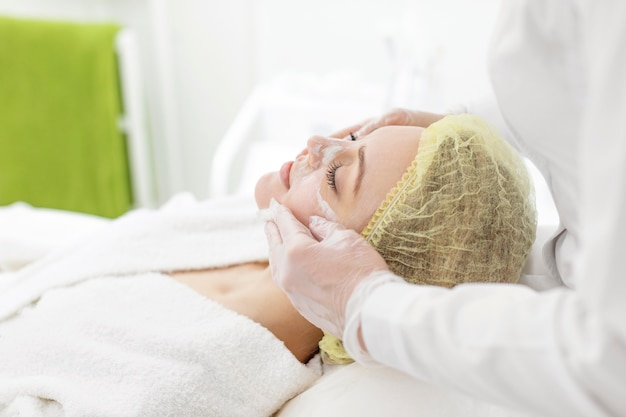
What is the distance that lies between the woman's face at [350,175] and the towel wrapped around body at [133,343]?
0.76ft

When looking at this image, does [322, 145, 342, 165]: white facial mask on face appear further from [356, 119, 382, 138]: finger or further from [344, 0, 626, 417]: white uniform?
[344, 0, 626, 417]: white uniform

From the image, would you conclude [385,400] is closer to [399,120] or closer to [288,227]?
[288,227]

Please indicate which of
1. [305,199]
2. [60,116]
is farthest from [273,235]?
[60,116]

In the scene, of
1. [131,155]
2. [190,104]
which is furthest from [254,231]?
[190,104]

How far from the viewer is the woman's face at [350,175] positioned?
3.06ft

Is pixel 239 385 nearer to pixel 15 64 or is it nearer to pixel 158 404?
pixel 158 404

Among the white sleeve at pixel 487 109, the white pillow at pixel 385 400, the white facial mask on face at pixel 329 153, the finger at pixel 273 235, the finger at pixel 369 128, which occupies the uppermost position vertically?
the white sleeve at pixel 487 109

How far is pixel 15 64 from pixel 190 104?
0.78m

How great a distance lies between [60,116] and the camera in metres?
2.35

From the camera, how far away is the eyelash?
962 millimetres

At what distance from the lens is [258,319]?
1014 mm

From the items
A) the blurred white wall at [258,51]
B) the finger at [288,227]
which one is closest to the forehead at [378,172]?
the finger at [288,227]

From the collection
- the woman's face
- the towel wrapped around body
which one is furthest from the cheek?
the towel wrapped around body

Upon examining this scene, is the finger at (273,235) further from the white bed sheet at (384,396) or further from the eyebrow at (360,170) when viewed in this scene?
the white bed sheet at (384,396)
